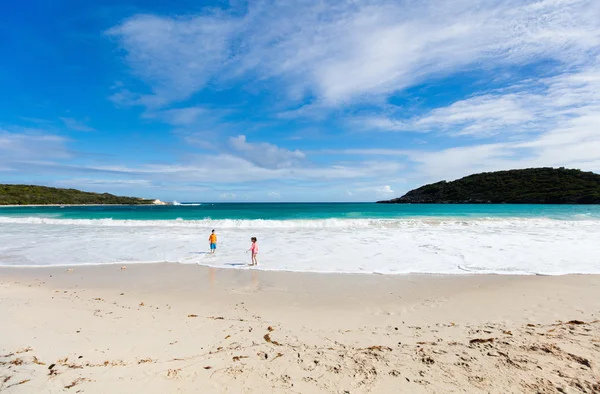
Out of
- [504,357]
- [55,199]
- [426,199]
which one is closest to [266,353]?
[504,357]

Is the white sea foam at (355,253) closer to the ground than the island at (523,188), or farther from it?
closer to the ground

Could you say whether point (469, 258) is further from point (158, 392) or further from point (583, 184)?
point (583, 184)

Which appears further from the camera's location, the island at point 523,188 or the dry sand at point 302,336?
the island at point 523,188

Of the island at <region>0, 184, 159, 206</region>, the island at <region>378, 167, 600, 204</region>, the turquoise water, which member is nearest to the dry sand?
the turquoise water

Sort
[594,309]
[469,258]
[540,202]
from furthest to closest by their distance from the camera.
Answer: [540,202] < [469,258] < [594,309]

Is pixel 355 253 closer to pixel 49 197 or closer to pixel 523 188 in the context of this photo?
pixel 523 188

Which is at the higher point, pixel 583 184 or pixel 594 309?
pixel 583 184

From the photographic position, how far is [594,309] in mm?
6414

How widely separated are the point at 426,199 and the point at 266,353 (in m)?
116

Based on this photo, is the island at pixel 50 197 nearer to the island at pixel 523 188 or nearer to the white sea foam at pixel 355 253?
the white sea foam at pixel 355 253

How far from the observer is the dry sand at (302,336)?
139 inches

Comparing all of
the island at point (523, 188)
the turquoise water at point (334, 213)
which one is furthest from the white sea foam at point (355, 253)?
the island at point (523, 188)

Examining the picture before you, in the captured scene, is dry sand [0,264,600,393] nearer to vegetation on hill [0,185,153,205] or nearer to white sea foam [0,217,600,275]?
white sea foam [0,217,600,275]

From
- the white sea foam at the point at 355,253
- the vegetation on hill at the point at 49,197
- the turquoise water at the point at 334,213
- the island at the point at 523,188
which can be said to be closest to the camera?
the white sea foam at the point at 355,253
